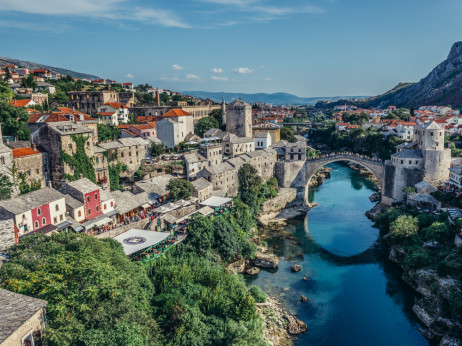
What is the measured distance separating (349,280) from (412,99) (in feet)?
307

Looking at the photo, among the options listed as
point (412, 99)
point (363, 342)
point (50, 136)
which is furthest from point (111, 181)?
point (412, 99)

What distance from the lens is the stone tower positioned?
44625 mm

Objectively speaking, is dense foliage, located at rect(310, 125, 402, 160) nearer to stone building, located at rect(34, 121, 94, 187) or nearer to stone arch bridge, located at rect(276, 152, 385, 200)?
stone arch bridge, located at rect(276, 152, 385, 200)

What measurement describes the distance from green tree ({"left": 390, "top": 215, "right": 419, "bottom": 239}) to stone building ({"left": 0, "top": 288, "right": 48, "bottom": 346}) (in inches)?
903

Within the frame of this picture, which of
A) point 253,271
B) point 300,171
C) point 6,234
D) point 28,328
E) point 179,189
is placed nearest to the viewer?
point 28,328

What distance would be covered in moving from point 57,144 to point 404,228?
24.4 meters

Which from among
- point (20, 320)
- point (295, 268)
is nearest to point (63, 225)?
point (20, 320)

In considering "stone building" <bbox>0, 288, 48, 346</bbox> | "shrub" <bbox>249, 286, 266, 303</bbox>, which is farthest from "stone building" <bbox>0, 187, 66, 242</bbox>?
"shrub" <bbox>249, 286, 266, 303</bbox>

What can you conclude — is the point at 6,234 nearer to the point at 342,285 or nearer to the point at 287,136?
the point at 342,285

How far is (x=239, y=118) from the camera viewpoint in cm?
4478

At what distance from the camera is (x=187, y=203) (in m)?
28.0

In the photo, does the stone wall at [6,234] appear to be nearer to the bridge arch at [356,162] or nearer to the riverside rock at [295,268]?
the riverside rock at [295,268]

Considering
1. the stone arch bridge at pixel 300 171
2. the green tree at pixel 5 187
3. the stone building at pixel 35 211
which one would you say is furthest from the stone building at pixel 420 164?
the green tree at pixel 5 187

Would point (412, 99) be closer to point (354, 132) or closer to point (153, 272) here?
point (354, 132)
